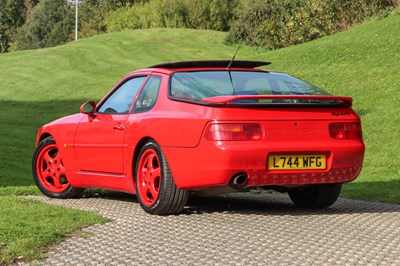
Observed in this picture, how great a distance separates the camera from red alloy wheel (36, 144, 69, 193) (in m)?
8.70

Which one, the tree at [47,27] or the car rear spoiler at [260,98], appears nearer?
the car rear spoiler at [260,98]

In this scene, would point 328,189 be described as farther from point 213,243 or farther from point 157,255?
point 157,255

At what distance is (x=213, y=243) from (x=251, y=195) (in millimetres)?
3776

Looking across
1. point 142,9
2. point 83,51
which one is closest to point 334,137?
point 83,51

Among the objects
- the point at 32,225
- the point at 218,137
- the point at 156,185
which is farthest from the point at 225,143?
the point at 32,225

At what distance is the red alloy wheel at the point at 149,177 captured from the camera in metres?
6.97

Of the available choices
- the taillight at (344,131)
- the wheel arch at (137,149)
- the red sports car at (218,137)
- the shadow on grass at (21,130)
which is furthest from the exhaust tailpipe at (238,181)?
the shadow on grass at (21,130)

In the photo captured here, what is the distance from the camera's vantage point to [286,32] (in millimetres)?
33344

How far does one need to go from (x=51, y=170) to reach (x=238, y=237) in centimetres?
372

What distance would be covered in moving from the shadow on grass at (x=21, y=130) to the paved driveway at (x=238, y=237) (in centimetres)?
528

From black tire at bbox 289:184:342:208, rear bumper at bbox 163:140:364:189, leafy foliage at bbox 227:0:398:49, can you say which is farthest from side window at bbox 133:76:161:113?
leafy foliage at bbox 227:0:398:49

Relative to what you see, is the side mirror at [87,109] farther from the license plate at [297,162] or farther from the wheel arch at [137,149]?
the license plate at [297,162]

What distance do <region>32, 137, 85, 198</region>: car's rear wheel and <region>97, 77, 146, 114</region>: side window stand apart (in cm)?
97

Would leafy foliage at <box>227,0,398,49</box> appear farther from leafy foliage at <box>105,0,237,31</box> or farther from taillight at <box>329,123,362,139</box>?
leafy foliage at <box>105,0,237,31</box>
